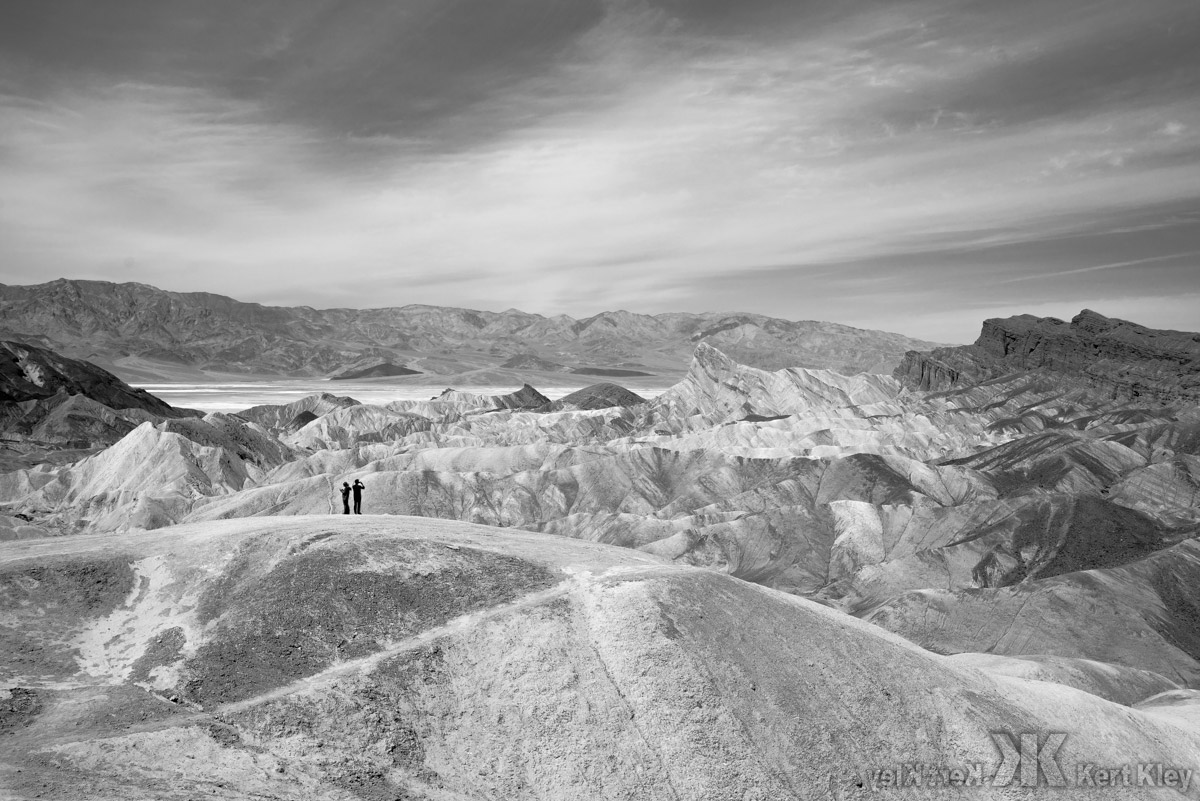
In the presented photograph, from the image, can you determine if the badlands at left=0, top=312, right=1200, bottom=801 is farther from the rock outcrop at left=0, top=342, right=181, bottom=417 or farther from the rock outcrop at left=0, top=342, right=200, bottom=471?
the rock outcrop at left=0, top=342, right=181, bottom=417

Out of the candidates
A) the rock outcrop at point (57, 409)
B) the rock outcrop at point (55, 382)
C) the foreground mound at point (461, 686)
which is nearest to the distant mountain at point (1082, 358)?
the foreground mound at point (461, 686)

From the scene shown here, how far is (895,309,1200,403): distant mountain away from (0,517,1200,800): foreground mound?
102513 millimetres

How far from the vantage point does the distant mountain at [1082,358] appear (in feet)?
373

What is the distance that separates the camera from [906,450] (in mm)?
93438

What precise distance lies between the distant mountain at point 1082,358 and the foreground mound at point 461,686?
336 ft

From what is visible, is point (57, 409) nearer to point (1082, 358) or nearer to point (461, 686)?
point (461, 686)

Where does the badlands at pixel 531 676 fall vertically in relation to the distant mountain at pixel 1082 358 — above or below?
below

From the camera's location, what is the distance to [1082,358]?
12425 cm

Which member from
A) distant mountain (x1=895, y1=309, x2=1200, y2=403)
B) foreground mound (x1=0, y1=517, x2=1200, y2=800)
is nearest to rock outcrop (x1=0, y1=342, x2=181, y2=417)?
foreground mound (x1=0, y1=517, x2=1200, y2=800)

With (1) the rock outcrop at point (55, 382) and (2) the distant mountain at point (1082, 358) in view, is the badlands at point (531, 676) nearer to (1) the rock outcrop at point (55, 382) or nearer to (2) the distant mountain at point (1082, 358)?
(2) the distant mountain at point (1082, 358)

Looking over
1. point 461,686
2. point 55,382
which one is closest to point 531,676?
point 461,686

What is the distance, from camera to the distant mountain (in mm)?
113688

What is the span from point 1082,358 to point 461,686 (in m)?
127

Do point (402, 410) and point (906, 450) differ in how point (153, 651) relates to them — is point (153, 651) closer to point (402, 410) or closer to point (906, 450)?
point (906, 450)
